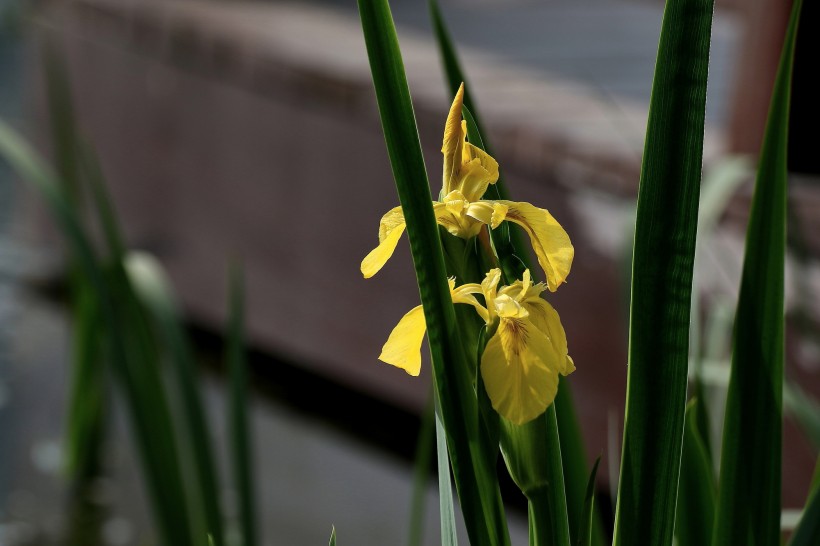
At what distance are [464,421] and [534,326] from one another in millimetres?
39

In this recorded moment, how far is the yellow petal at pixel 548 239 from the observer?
302 millimetres

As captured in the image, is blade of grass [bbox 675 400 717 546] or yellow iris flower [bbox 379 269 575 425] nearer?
yellow iris flower [bbox 379 269 575 425]

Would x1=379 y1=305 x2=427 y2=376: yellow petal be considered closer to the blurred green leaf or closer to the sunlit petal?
the sunlit petal

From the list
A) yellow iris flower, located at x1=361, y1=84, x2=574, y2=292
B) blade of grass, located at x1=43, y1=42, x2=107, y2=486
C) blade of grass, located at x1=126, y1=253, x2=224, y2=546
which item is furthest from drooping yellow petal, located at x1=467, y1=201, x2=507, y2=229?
blade of grass, located at x1=43, y1=42, x2=107, y2=486

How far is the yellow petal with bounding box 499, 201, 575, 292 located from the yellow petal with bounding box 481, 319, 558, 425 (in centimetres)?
2

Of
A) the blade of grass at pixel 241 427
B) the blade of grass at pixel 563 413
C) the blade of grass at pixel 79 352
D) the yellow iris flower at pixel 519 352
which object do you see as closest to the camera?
the yellow iris flower at pixel 519 352

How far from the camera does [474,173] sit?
31 cm

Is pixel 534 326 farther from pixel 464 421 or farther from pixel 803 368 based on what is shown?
pixel 803 368

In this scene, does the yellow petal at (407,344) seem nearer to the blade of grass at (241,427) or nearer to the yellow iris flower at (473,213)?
the yellow iris flower at (473,213)

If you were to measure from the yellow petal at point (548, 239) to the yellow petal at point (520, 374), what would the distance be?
0.02 metres

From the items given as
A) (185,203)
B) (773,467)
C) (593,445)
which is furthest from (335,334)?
(773,467)

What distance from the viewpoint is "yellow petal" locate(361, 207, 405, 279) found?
306mm

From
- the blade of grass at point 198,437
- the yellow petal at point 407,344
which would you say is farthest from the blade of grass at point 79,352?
the yellow petal at point 407,344

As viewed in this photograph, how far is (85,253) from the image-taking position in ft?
2.47
